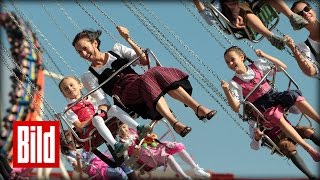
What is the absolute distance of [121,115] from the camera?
19.2 ft

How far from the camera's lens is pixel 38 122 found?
6.56 m

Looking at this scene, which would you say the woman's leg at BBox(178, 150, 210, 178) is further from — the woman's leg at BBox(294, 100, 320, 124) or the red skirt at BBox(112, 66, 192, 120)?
the woman's leg at BBox(294, 100, 320, 124)

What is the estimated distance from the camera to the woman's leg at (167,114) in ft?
17.6

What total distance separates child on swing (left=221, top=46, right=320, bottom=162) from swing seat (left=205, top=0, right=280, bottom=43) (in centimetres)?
22

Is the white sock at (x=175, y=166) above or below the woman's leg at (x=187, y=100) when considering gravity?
below

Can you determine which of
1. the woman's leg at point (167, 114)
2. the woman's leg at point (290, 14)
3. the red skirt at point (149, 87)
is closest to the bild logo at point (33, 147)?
the red skirt at point (149, 87)

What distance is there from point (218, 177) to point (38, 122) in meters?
2.17

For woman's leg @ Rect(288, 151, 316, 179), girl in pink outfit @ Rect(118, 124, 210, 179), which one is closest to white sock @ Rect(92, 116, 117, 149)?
girl in pink outfit @ Rect(118, 124, 210, 179)

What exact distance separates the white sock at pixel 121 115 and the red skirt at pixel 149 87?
0.08m

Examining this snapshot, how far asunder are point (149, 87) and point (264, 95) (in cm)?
110

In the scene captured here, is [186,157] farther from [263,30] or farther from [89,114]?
[263,30]

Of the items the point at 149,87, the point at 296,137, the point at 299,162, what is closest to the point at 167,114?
the point at 149,87

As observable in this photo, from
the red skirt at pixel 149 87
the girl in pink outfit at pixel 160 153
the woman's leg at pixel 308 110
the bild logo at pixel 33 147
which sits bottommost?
the woman's leg at pixel 308 110

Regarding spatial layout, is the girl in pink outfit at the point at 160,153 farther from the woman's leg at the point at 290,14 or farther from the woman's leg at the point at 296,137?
the woman's leg at the point at 290,14
